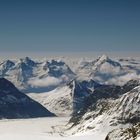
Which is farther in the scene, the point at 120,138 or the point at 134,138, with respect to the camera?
the point at 120,138

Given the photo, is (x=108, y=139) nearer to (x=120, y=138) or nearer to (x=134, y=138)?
(x=120, y=138)

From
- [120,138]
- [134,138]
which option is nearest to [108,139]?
[120,138]

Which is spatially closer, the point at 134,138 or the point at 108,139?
the point at 134,138
